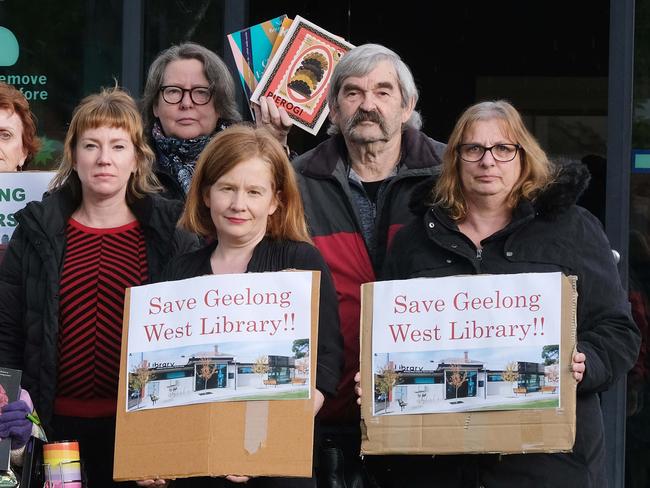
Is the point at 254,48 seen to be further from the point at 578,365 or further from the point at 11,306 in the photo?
the point at 578,365

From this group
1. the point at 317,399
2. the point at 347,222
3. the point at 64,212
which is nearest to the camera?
the point at 317,399

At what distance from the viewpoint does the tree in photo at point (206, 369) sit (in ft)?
13.4

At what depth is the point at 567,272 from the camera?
14.0ft

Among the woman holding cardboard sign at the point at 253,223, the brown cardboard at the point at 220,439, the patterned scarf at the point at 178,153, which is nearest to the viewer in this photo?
the brown cardboard at the point at 220,439

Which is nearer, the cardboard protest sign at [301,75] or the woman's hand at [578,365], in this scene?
the woman's hand at [578,365]

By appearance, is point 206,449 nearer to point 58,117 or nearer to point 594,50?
point 58,117

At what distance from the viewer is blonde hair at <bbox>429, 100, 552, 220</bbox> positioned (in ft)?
14.2

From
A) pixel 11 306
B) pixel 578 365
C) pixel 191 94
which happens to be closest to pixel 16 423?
pixel 11 306

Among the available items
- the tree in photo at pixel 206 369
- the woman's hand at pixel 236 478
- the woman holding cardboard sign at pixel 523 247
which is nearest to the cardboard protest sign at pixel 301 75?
the woman holding cardboard sign at pixel 523 247

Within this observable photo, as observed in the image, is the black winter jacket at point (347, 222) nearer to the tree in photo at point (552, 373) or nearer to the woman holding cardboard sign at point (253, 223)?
the woman holding cardboard sign at point (253, 223)

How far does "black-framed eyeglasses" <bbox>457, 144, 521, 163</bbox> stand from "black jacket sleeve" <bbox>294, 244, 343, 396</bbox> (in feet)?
1.91

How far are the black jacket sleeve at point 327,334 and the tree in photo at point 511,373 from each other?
51 centimetres

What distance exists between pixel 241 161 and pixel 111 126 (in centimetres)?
50

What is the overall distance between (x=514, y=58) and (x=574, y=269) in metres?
5.73
